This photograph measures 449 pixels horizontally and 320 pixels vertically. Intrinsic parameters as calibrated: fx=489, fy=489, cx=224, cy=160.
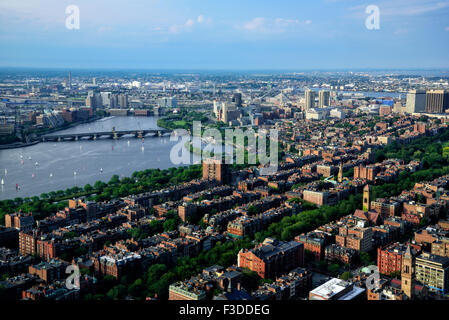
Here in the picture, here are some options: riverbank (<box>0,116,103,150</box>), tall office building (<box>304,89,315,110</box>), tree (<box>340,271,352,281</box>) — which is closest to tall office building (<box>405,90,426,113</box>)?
tall office building (<box>304,89,315,110</box>)

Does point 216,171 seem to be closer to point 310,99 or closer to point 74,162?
point 74,162

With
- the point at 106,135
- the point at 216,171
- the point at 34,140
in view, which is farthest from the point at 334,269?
the point at 106,135

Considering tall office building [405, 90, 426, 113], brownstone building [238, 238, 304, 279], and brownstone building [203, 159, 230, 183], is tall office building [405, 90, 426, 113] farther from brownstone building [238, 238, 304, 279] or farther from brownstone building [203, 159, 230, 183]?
brownstone building [238, 238, 304, 279]

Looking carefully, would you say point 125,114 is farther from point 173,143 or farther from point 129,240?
point 129,240

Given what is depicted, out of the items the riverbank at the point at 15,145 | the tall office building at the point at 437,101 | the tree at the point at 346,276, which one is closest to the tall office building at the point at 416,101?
the tall office building at the point at 437,101

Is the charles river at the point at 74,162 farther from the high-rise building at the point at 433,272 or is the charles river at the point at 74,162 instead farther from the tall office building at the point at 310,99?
the tall office building at the point at 310,99
